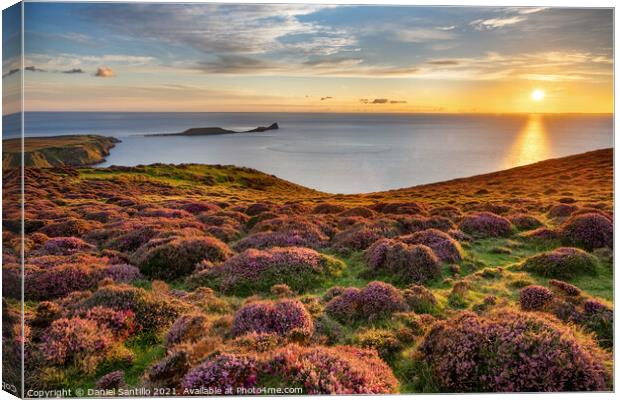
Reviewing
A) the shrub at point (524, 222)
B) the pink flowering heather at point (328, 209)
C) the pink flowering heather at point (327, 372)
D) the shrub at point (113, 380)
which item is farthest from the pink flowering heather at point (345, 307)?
the shrub at point (524, 222)

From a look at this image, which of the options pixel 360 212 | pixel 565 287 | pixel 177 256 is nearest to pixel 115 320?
pixel 177 256

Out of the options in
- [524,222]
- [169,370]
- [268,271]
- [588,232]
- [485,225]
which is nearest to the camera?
[169,370]

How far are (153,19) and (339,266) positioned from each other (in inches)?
354

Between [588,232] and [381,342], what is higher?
[588,232]

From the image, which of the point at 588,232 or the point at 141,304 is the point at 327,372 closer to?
the point at 141,304

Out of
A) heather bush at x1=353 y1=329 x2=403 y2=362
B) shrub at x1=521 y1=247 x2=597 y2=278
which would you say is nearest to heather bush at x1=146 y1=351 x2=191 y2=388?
heather bush at x1=353 y1=329 x2=403 y2=362

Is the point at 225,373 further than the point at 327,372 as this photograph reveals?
Yes

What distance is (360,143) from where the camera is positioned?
15125 mm

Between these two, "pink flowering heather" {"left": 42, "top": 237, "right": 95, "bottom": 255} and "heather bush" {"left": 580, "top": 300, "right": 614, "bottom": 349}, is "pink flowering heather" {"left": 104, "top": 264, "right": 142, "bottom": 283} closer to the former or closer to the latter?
"pink flowering heather" {"left": 42, "top": 237, "right": 95, "bottom": 255}

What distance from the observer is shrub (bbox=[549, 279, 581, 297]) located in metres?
12.6

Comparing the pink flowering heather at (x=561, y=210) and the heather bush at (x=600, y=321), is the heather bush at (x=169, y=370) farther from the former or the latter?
the pink flowering heather at (x=561, y=210)

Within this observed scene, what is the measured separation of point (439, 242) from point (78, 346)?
10.8 m

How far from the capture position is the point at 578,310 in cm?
1186

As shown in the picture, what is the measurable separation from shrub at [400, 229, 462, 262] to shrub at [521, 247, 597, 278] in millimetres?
2054
